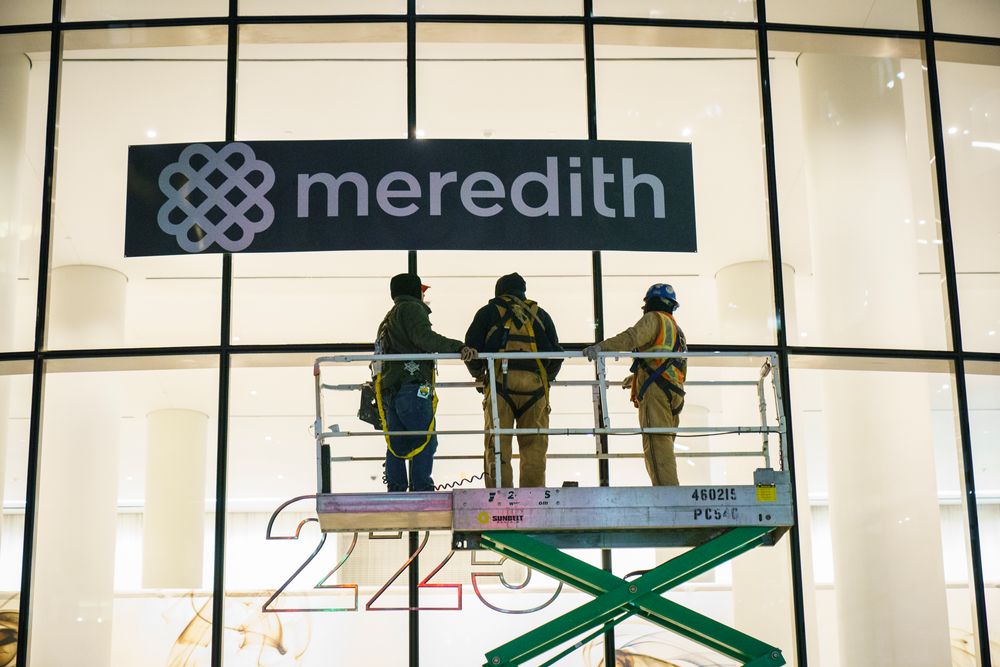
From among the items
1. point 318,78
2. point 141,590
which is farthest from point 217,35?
point 141,590

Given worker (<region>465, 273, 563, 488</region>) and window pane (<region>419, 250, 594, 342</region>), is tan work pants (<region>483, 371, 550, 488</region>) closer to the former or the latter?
worker (<region>465, 273, 563, 488</region>)

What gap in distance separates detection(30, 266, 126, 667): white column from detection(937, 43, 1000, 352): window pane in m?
7.82

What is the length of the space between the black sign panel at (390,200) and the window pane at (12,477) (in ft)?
5.04

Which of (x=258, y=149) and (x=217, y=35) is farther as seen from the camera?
(x=217, y=35)


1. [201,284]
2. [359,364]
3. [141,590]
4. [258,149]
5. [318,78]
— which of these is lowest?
[141,590]

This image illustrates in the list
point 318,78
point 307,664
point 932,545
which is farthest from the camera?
point 318,78

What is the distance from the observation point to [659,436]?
25.8ft

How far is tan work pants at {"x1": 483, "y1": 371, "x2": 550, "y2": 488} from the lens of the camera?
7.69 metres

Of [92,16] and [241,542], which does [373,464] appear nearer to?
[241,542]

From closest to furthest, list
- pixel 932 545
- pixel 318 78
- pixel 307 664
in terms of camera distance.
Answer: pixel 307 664 → pixel 932 545 → pixel 318 78

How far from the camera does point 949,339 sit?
33.5ft

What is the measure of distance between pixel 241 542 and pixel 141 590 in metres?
0.89

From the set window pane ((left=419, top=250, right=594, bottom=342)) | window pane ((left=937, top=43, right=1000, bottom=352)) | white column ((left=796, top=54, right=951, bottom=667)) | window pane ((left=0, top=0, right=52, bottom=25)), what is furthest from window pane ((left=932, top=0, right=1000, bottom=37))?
window pane ((left=0, top=0, right=52, bottom=25))

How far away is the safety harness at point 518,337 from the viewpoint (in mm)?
7750
